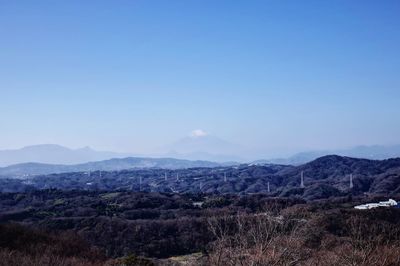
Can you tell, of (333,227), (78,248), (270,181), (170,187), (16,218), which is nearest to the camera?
(78,248)

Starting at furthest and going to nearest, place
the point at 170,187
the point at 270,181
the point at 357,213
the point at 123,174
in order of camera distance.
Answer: the point at 123,174 → the point at 170,187 → the point at 270,181 → the point at 357,213

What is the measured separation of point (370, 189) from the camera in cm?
9456

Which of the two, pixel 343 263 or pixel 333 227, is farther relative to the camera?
pixel 333 227

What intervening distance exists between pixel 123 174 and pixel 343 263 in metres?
159

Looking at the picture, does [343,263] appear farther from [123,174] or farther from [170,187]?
[123,174]

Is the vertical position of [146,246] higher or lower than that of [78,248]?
lower

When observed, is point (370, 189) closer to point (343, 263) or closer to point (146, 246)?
point (146, 246)

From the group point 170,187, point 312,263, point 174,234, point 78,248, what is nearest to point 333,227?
point 174,234

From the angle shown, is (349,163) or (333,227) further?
(349,163)

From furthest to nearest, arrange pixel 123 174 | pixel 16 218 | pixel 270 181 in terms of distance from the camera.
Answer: pixel 123 174 < pixel 270 181 < pixel 16 218

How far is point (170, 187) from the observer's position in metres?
133

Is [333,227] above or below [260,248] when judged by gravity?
below

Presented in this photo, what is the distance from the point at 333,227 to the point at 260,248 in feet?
87.8

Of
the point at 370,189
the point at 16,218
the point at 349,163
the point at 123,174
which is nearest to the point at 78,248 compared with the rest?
the point at 16,218
